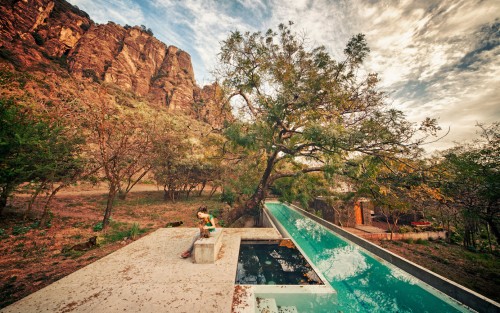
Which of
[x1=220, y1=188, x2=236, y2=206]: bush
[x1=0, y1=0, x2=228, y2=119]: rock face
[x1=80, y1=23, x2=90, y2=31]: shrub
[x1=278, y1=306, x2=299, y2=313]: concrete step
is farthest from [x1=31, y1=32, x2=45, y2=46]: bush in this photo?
[x1=278, y1=306, x2=299, y2=313]: concrete step

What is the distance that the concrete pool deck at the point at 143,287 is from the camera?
3639 millimetres

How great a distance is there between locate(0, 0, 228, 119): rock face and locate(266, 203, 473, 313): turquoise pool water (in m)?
29.6

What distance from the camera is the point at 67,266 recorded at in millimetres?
5789

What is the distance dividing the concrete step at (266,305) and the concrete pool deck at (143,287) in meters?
0.75

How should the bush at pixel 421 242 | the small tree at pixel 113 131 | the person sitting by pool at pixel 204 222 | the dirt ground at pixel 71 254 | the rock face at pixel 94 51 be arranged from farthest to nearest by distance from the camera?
the rock face at pixel 94 51 → the bush at pixel 421 242 → the small tree at pixel 113 131 → the person sitting by pool at pixel 204 222 → the dirt ground at pixel 71 254

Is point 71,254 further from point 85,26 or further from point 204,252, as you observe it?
point 85,26

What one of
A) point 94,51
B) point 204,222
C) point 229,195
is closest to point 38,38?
point 94,51

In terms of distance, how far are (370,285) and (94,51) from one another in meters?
86.7

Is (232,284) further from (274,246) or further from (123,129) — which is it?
(123,129)

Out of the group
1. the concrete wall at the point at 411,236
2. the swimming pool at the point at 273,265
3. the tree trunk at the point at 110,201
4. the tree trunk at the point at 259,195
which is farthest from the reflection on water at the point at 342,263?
the tree trunk at the point at 110,201

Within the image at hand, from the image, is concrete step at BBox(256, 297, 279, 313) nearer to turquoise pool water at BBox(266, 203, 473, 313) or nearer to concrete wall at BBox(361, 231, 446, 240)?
turquoise pool water at BBox(266, 203, 473, 313)

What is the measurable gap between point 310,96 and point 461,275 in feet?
32.6

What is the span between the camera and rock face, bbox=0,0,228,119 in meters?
44.7

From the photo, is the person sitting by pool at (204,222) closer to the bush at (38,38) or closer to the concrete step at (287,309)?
the concrete step at (287,309)
